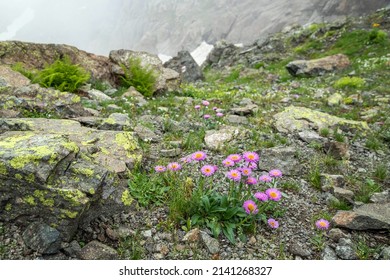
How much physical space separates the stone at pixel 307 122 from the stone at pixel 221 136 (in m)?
1.30

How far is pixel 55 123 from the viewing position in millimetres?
5406

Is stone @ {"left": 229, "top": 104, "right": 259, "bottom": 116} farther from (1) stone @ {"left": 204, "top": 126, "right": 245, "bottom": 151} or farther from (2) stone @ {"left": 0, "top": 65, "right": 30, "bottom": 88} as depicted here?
(2) stone @ {"left": 0, "top": 65, "right": 30, "bottom": 88}

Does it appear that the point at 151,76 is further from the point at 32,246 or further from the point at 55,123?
the point at 32,246

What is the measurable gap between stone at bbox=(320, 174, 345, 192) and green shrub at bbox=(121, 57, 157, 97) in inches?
289

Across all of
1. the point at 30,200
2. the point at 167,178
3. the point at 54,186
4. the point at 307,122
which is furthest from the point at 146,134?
the point at 307,122

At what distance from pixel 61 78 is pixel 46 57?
110 inches

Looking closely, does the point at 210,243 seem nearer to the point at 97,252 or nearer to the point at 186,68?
the point at 97,252

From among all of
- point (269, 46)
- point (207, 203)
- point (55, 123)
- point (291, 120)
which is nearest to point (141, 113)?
point (55, 123)

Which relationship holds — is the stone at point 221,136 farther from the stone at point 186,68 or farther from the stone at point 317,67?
the stone at point 186,68

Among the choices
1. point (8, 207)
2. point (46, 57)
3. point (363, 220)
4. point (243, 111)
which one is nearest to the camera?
point (8, 207)

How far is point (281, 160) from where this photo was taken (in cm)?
546

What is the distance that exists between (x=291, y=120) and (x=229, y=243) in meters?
4.83

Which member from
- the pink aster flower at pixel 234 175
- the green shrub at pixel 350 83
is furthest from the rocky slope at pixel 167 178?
the green shrub at pixel 350 83
